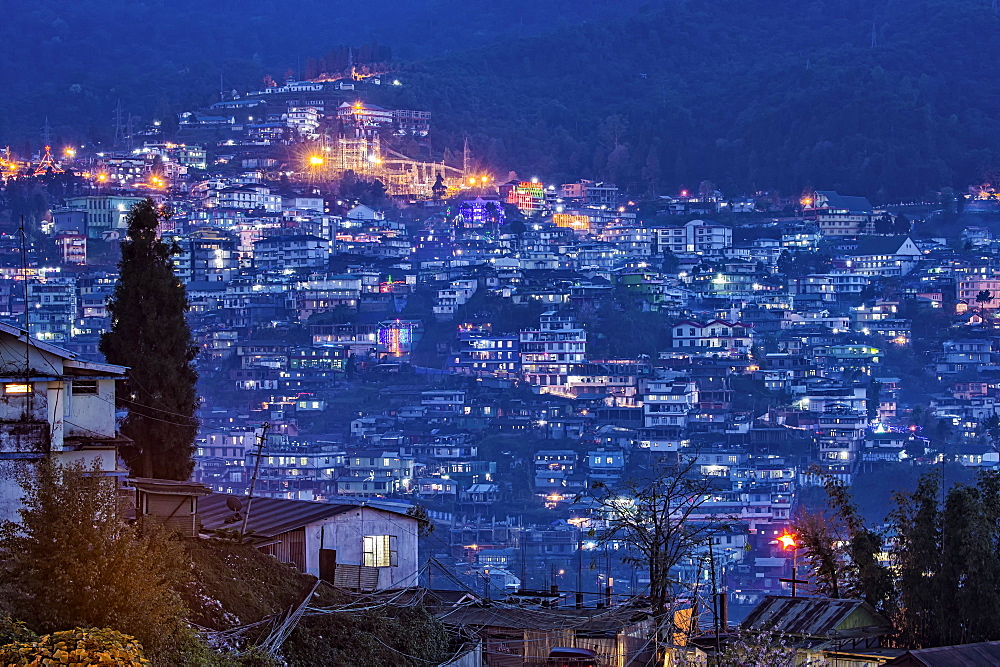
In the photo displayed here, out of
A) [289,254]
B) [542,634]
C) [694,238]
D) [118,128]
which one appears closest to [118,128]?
[118,128]

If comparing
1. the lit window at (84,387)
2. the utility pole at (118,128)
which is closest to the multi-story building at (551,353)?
the utility pole at (118,128)

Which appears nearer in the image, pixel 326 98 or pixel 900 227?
pixel 900 227

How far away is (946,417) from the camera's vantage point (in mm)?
64938

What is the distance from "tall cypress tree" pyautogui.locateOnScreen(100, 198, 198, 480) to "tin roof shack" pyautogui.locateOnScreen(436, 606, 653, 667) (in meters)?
4.32

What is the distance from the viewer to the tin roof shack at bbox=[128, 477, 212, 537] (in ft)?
36.8

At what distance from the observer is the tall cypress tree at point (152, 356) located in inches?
559

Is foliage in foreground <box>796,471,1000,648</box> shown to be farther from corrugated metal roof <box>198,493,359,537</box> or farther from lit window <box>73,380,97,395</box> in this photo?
lit window <box>73,380,97,395</box>

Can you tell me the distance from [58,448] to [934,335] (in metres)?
71.1

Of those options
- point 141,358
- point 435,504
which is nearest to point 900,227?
point 435,504

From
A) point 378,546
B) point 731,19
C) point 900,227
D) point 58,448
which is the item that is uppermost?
point 731,19

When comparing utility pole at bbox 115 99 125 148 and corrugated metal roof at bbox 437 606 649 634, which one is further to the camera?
utility pole at bbox 115 99 125 148

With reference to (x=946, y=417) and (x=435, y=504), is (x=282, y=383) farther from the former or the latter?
(x=946, y=417)

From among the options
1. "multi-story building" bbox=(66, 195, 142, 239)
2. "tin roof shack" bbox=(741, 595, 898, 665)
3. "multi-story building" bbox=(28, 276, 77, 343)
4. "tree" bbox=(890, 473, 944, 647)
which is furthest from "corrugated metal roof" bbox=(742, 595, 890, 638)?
"multi-story building" bbox=(66, 195, 142, 239)

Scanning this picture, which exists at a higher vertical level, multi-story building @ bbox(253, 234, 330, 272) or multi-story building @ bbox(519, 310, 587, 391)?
multi-story building @ bbox(253, 234, 330, 272)
